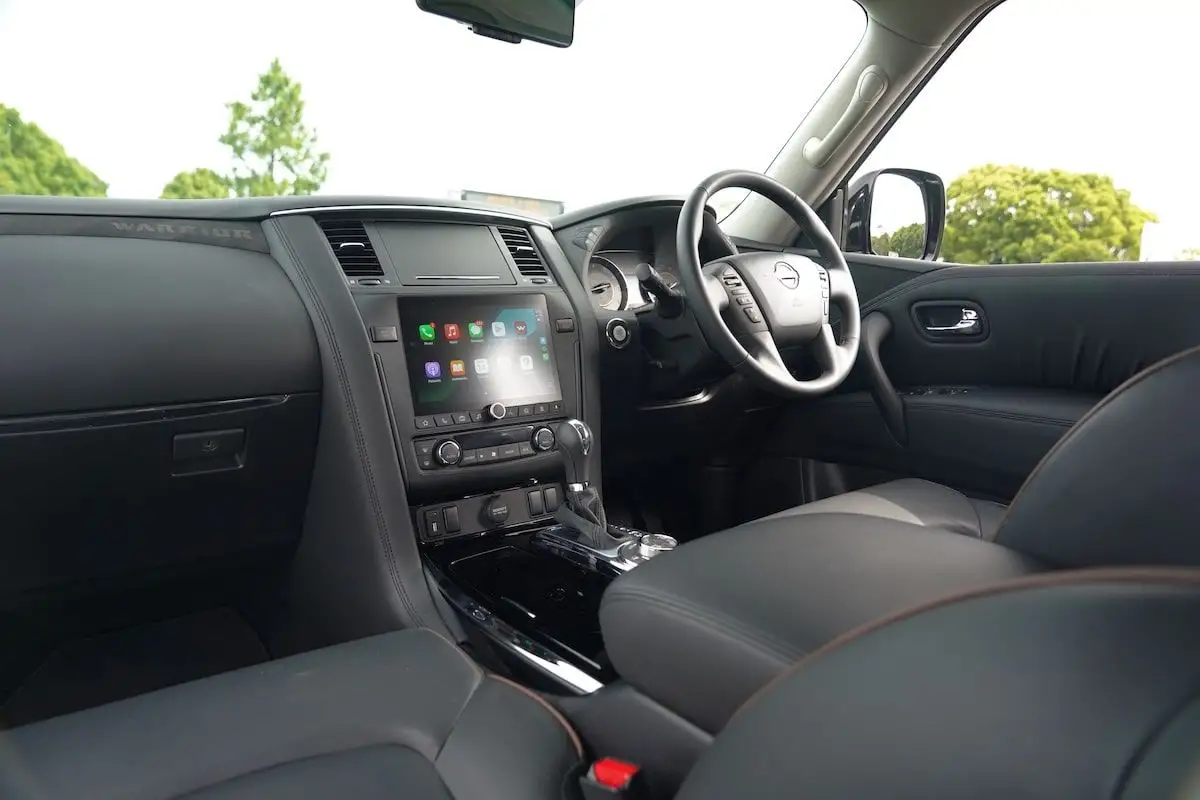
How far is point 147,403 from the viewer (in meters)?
1.60

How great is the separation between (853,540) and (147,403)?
1.22 metres

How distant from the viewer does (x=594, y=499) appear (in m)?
2.17

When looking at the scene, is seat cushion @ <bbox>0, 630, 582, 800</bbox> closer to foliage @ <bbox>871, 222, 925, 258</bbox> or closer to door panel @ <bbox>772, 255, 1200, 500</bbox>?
door panel @ <bbox>772, 255, 1200, 500</bbox>

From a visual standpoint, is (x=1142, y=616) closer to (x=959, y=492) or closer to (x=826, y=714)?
(x=826, y=714)

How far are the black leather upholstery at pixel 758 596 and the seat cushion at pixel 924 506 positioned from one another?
0.58 metres

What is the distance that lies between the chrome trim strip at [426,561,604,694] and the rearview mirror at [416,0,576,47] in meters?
1.26

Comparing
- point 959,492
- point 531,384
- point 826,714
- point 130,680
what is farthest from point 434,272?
point 826,714

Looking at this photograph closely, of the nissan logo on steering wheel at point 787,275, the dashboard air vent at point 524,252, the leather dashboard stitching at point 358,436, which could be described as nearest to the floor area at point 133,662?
the leather dashboard stitching at point 358,436

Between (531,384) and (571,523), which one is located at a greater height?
(531,384)

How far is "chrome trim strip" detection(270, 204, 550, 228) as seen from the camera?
1901 millimetres

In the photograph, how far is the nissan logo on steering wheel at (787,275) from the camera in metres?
2.11

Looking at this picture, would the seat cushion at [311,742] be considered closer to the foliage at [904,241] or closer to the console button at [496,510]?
the console button at [496,510]

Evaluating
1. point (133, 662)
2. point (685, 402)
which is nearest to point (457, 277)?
point (685, 402)

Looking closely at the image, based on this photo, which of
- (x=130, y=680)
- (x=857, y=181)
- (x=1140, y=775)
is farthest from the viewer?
(x=857, y=181)
